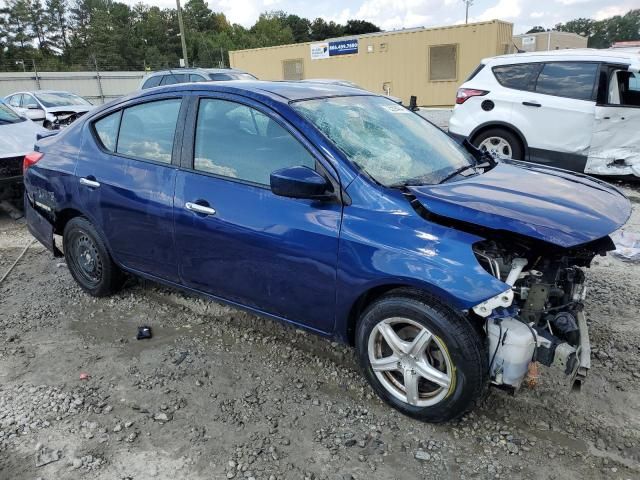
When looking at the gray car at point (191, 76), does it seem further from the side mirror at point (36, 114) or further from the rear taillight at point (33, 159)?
the rear taillight at point (33, 159)

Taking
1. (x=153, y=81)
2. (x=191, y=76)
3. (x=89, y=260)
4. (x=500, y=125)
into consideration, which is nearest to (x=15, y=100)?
(x=153, y=81)

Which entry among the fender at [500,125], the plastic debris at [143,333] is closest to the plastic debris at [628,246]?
the fender at [500,125]

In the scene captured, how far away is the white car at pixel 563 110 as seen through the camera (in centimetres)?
686

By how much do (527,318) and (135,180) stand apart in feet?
8.58

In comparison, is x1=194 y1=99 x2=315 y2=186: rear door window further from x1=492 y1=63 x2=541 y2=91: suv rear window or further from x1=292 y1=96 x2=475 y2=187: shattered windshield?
x1=492 y1=63 x2=541 y2=91: suv rear window

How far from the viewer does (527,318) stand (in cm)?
253

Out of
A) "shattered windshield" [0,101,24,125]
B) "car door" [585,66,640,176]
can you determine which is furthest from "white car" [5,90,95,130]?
"car door" [585,66,640,176]

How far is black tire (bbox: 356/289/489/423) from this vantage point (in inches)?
95.7

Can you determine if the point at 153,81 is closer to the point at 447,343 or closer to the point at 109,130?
the point at 109,130

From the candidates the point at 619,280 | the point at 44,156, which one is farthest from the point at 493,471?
the point at 44,156

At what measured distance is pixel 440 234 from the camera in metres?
2.46

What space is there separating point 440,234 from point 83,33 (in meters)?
78.3

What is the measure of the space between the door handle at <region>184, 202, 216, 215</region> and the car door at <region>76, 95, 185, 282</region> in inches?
6.9

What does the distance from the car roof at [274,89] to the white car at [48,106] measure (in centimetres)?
1177
